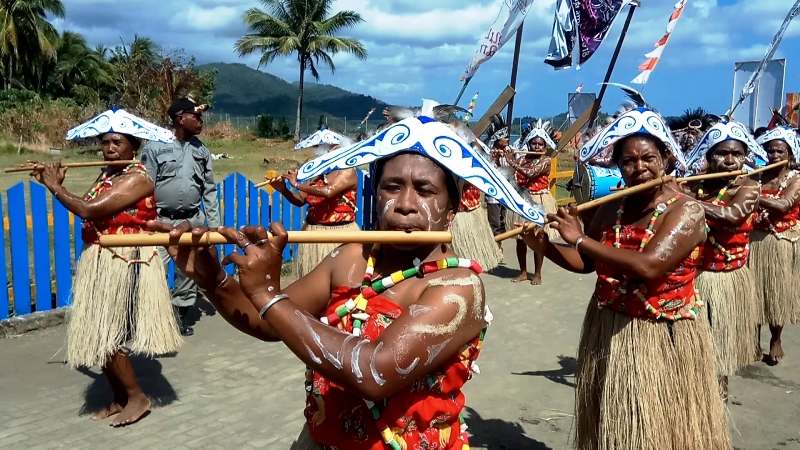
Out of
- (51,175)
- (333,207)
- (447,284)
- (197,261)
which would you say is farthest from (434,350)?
(333,207)

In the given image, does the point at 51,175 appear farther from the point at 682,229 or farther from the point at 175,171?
the point at 682,229

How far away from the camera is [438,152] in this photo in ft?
5.94

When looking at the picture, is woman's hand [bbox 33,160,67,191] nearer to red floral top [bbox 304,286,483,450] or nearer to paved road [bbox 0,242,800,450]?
paved road [bbox 0,242,800,450]

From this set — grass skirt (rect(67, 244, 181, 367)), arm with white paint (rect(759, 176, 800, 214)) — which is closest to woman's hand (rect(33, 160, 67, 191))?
grass skirt (rect(67, 244, 181, 367))

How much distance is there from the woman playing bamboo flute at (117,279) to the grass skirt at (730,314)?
12.7 ft

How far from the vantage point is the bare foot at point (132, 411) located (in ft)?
13.7

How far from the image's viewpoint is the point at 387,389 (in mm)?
1606

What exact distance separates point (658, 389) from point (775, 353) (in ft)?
10.8

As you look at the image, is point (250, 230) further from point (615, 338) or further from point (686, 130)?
point (686, 130)

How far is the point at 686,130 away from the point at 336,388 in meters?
4.25

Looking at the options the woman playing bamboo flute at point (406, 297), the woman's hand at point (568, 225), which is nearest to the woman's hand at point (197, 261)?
the woman playing bamboo flute at point (406, 297)

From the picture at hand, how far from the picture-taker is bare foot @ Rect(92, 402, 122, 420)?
427cm

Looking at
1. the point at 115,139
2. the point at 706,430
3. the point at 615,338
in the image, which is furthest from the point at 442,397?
the point at 115,139

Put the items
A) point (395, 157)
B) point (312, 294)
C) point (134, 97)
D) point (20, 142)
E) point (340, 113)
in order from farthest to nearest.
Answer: point (340, 113), point (134, 97), point (20, 142), point (312, 294), point (395, 157)
